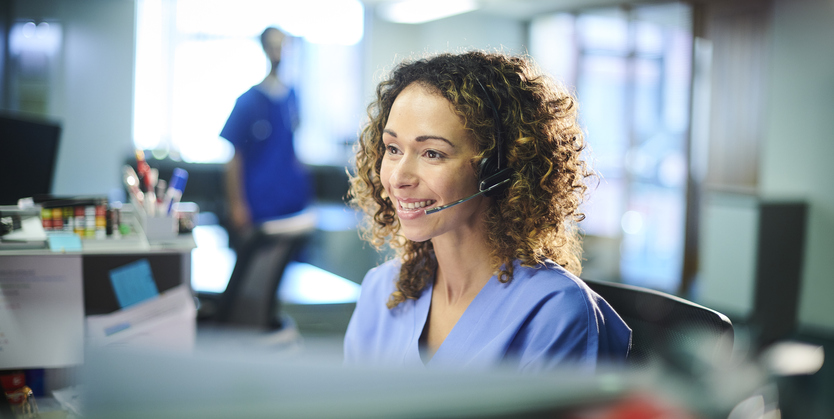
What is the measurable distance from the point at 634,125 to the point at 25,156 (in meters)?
5.04

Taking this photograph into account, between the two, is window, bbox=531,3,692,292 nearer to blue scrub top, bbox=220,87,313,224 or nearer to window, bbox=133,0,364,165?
window, bbox=133,0,364,165

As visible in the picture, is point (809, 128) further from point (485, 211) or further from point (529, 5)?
point (485, 211)

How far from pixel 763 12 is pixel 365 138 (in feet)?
14.3

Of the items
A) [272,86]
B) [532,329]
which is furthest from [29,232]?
[272,86]

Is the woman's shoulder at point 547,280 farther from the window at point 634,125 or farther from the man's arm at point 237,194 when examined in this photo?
the window at point 634,125

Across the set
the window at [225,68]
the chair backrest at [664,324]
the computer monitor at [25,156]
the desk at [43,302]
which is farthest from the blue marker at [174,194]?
the window at [225,68]

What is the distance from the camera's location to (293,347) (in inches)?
66.6

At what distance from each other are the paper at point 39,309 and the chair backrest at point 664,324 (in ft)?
3.04

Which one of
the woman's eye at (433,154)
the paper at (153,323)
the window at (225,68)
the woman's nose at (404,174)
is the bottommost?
the paper at (153,323)

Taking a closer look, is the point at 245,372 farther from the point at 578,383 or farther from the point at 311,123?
the point at 311,123

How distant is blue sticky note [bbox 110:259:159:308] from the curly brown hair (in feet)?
1.68

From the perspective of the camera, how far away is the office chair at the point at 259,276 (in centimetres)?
160

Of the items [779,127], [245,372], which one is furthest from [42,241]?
[779,127]

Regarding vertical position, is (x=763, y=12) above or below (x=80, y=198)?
above
